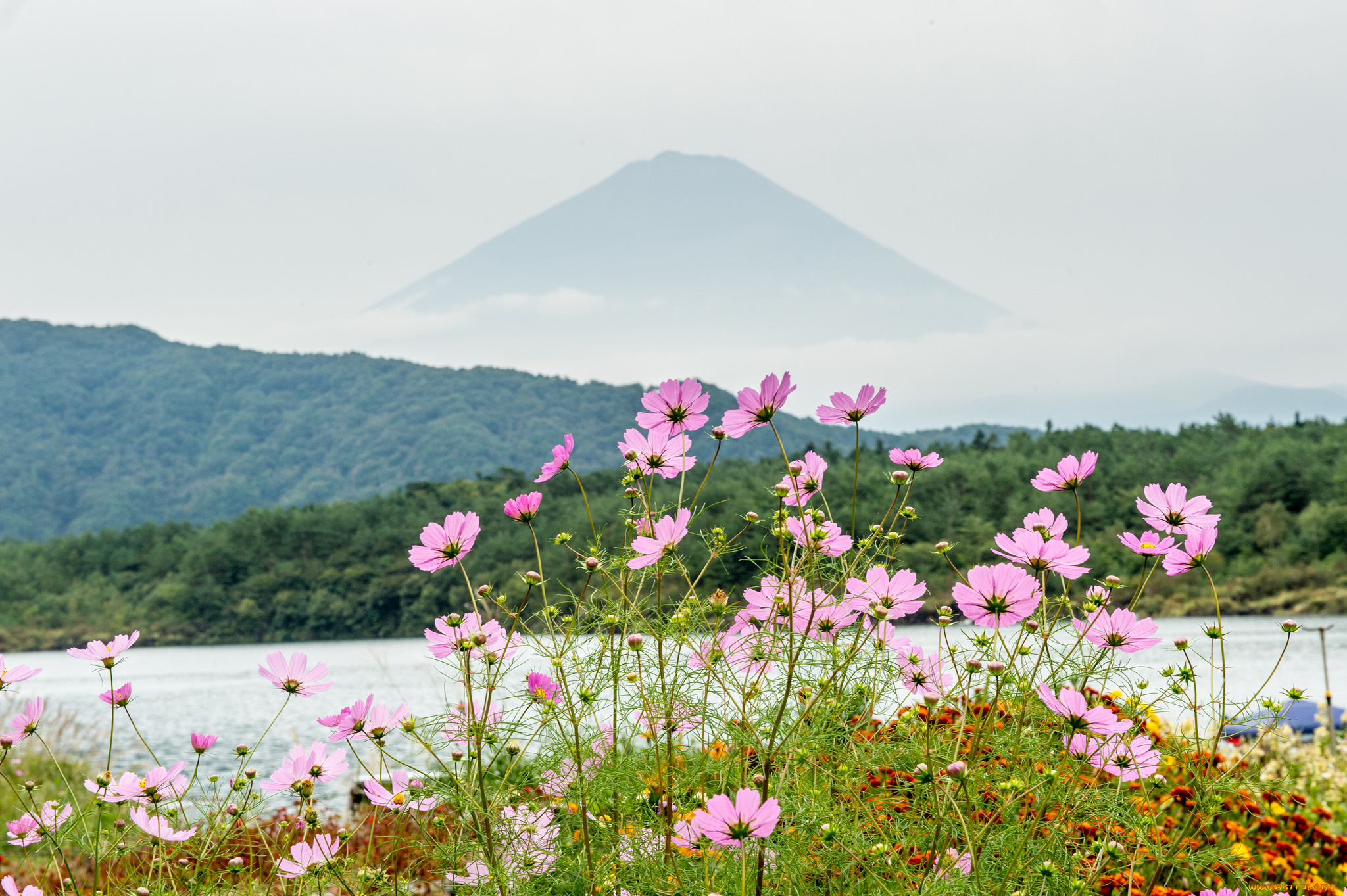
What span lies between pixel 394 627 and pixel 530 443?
113 feet

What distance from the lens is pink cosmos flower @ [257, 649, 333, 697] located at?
1.75m

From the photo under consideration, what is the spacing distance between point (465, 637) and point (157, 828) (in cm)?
71

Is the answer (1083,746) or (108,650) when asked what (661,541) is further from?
(108,650)

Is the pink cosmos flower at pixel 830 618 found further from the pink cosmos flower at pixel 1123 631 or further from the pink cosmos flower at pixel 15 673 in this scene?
the pink cosmos flower at pixel 15 673

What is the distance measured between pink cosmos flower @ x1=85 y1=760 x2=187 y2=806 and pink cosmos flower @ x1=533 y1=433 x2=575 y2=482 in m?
0.84

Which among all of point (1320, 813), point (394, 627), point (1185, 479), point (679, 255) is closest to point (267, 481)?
point (394, 627)

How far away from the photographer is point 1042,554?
1.55 metres

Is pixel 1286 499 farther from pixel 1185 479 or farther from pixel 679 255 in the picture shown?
pixel 679 255

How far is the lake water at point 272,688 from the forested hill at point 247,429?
35.6m

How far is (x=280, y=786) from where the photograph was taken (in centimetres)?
188

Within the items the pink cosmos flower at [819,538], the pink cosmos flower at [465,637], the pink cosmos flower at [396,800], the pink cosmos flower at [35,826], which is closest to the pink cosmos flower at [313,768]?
the pink cosmos flower at [396,800]

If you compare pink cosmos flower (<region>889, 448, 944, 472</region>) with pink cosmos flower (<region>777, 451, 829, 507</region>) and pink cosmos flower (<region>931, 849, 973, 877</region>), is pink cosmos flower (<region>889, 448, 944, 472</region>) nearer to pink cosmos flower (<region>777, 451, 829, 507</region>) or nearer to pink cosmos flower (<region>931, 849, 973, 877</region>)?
pink cosmos flower (<region>777, 451, 829, 507</region>)

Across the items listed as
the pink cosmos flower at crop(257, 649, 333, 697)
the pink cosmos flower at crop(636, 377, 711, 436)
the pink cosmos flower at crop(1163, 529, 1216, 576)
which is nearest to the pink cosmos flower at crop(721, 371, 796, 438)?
the pink cosmos flower at crop(636, 377, 711, 436)

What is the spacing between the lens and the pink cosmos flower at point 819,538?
4.94ft
